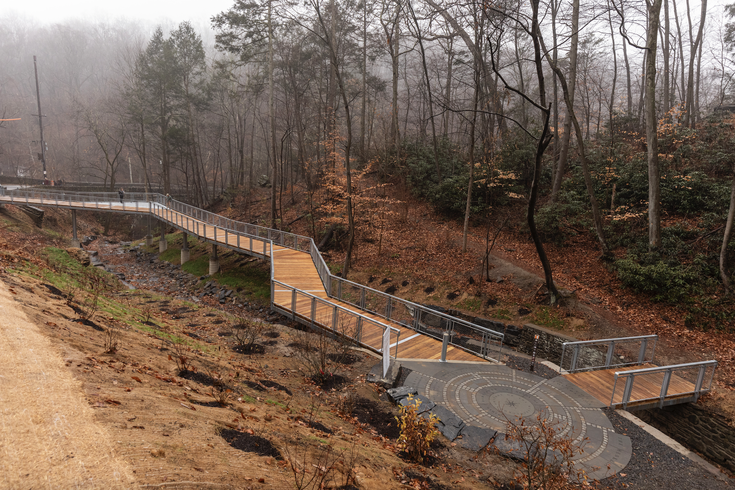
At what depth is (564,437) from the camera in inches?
268

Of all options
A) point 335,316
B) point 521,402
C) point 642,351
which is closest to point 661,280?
point 642,351

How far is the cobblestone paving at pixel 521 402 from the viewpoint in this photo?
21.6 ft

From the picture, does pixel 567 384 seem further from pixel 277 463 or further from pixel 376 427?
pixel 277 463

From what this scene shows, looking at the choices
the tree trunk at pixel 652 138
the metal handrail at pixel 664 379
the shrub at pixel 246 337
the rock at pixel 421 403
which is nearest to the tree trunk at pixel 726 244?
the tree trunk at pixel 652 138

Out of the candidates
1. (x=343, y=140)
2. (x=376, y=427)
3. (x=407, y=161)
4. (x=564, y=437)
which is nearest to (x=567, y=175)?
(x=407, y=161)

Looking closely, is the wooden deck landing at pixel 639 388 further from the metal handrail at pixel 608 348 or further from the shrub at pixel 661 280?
the shrub at pixel 661 280

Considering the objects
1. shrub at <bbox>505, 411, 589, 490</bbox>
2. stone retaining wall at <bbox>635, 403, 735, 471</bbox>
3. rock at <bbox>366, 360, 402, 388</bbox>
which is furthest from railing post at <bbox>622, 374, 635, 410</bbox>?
rock at <bbox>366, 360, 402, 388</bbox>

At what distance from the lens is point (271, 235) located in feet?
62.6

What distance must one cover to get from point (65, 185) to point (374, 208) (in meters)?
39.4

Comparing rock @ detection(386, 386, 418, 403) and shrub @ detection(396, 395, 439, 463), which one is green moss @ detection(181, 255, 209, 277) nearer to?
rock @ detection(386, 386, 418, 403)

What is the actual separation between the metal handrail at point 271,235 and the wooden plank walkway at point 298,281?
0.20 metres

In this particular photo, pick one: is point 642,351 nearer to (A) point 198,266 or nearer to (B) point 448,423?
(B) point 448,423

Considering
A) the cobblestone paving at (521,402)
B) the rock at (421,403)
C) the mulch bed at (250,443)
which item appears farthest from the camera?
the rock at (421,403)

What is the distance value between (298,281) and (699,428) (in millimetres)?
12893
